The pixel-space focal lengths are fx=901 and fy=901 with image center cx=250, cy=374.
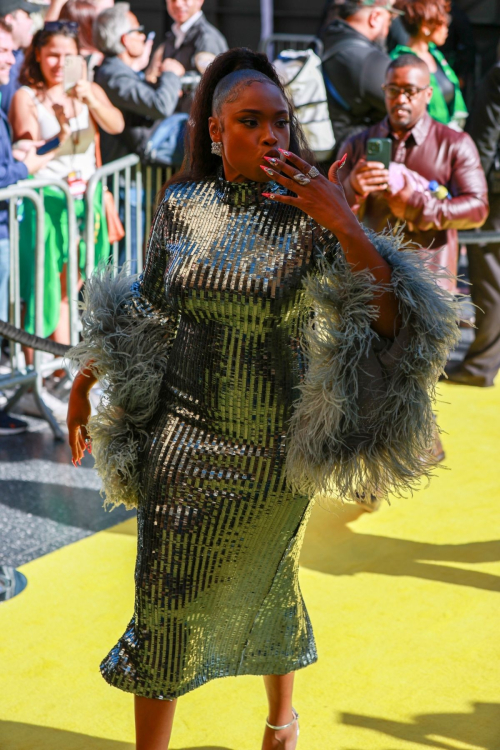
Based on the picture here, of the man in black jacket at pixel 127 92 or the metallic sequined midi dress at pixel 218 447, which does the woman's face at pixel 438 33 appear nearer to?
the man in black jacket at pixel 127 92

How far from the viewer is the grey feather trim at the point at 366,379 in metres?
1.95

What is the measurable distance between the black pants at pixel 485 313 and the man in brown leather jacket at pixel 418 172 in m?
1.60

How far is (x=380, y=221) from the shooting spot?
4348 millimetres

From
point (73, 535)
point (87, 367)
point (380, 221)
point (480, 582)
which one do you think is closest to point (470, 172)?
point (380, 221)

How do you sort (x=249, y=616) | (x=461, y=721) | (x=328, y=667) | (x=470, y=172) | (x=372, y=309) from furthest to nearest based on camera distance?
(x=470, y=172) → (x=328, y=667) → (x=461, y=721) → (x=249, y=616) → (x=372, y=309)

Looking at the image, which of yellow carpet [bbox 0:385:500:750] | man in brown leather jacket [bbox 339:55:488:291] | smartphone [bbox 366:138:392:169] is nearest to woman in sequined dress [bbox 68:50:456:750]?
yellow carpet [bbox 0:385:500:750]

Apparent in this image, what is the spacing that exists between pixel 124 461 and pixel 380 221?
8.12ft

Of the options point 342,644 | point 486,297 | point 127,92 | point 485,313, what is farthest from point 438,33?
point 342,644

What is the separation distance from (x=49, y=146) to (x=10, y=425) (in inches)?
71.6

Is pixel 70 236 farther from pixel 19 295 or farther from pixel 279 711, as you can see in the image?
pixel 279 711

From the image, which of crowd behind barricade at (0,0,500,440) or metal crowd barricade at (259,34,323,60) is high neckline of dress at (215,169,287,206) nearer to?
crowd behind barricade at (0,0,500,440)

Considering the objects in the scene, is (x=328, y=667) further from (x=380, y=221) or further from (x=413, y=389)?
(x=380, y=221)

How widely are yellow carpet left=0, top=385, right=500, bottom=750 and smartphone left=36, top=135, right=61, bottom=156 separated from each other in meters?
2.83

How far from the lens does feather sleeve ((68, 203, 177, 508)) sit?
7.45 feet
